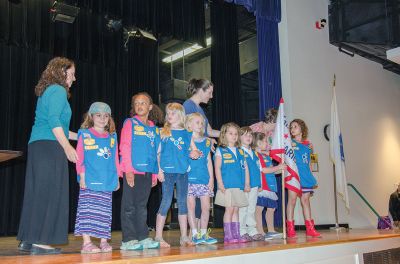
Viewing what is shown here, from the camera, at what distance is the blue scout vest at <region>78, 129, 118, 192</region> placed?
9.48 ft

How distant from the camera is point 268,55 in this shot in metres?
6.92

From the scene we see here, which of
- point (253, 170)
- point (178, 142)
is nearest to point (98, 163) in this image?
point (178, 142)

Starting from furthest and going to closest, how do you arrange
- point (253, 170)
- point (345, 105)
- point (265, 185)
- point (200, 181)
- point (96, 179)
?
1. point (345, 105)
2. point (265, 185)
3. point (253, 170)
4. point (200, 181)
5. point (96, 179)

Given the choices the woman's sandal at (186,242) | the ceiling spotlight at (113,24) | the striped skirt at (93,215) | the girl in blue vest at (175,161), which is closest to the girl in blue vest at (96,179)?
the striped skirt at (93,215)

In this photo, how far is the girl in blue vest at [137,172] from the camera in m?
3.06

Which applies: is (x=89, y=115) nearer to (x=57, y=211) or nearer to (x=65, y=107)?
(x=65, y=107)

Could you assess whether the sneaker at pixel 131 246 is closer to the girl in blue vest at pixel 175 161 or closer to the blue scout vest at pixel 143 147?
the girl in blue vest at pixel 175 161

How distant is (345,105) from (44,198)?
6.72m

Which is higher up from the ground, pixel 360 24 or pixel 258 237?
pixel 360 24

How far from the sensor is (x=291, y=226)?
4457 mm

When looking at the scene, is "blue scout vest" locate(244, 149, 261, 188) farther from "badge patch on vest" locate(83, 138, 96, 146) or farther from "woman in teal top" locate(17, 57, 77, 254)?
"woman in teal top" locate(17, 57, 77, 254)

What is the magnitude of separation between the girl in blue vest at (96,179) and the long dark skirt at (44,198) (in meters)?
0.13

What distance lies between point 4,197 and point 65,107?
12.0 ft

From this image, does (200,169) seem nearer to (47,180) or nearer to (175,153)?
(175,153)
